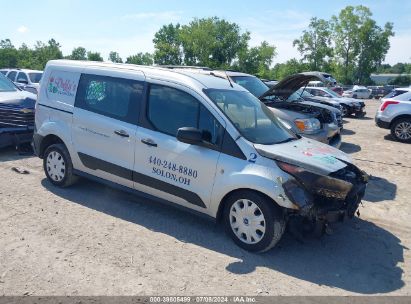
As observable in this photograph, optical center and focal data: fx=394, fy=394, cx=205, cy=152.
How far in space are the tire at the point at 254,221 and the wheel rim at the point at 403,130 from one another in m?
9.81

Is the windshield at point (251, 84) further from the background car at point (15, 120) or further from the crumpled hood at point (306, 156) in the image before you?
the background car at point (15, 120)

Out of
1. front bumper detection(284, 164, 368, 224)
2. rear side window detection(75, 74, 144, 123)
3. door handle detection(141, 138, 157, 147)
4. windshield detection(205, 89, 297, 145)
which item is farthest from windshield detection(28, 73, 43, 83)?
front bumper detection(284, 164, 368, 224)

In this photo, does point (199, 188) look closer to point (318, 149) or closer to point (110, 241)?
point (110, 241)

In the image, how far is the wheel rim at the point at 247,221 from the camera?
4.26 meters

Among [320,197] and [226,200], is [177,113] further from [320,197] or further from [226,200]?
[320,197]

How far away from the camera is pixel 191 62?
250 ft

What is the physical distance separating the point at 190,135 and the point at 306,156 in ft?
4.38

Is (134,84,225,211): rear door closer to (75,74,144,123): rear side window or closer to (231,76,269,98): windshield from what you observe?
(75,74,144,123): rear side window

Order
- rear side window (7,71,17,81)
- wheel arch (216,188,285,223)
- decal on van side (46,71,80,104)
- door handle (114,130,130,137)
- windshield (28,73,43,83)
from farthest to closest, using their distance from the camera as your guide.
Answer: rear side window (7,71,17,81) → windshield (28,73,43,83) → decal on van side (46,71,80,104) → door handle (114,130,130,137) → wheel arch (216,188,285,223)

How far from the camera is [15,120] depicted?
810 cm

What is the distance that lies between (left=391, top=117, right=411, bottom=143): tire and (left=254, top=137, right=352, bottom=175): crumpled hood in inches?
337

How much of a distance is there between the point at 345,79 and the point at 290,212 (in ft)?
242

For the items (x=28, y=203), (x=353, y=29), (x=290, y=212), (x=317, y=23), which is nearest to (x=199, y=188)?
(x=290, y=212)

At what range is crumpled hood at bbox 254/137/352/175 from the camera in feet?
→ 14.0
